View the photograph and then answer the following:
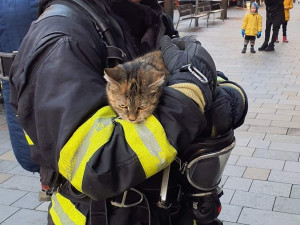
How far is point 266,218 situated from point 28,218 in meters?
2.20

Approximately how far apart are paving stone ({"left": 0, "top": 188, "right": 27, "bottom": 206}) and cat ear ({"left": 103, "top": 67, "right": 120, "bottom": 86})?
122 inches

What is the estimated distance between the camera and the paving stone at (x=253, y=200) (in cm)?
416

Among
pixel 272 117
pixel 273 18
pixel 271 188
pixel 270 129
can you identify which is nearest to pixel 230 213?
pixel 271 188

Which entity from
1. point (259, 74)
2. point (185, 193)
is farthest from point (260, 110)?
point (185, 193)

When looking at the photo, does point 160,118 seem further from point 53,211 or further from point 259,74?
point 259,74

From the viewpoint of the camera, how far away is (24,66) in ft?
5.06

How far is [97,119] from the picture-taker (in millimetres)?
1438

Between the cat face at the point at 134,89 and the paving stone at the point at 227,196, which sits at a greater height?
the cat face at the point at 134,89

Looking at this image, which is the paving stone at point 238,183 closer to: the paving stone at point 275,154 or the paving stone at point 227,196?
the paving stone at point 227,196

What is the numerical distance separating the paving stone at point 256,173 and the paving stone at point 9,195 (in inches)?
95.5

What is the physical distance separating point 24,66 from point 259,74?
885 centimetres

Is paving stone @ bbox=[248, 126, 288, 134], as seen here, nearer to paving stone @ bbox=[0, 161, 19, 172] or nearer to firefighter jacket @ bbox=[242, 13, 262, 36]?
paving stone @ bbox=[0, 161, 19, 172]

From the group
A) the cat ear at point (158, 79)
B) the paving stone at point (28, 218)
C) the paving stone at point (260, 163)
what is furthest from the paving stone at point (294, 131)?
the cat ear at point (158, 79)

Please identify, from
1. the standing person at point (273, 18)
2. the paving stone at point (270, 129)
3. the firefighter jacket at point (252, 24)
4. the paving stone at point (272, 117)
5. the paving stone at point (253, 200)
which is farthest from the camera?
the standing person at point (273, 18)
